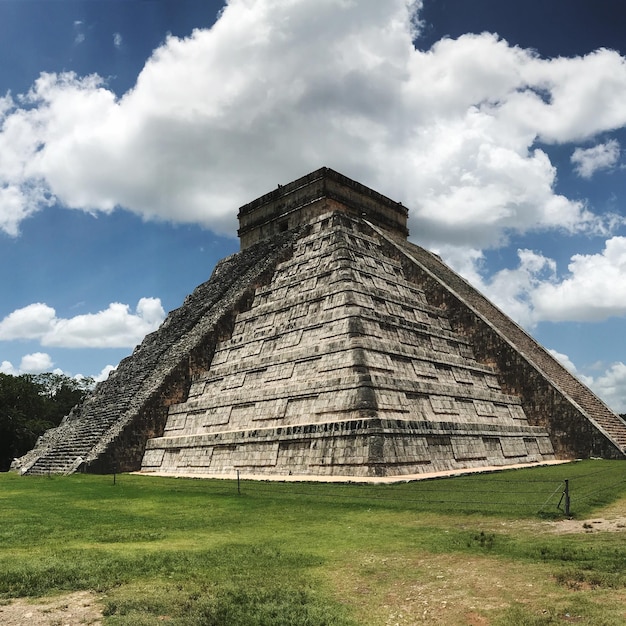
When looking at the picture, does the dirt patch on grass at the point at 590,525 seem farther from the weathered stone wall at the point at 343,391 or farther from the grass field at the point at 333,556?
the weathered stone wall at the point at 343,391

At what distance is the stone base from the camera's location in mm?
13945

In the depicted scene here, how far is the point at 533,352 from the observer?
80.8 feet

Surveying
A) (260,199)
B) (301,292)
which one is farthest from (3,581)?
(260,199)

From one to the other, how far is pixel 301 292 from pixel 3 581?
52.9ft

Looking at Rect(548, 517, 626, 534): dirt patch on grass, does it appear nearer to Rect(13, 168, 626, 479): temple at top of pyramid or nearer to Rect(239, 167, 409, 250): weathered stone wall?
Rect(13, 168, 626, 479): temple at top of pyramid

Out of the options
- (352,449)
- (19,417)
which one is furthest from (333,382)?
(19,417)

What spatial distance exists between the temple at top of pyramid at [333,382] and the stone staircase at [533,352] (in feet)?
Result: 0.47

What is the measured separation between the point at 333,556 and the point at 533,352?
20.2 metres

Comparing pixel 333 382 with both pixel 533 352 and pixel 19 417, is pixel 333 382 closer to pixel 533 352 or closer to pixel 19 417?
pixel 533 352

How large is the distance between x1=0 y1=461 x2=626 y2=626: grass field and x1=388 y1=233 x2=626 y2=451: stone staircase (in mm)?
10224

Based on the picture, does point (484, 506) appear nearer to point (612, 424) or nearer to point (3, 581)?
point (3, 581)

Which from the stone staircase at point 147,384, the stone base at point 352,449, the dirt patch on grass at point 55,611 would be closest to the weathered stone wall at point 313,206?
the stone staircase at point 147,384

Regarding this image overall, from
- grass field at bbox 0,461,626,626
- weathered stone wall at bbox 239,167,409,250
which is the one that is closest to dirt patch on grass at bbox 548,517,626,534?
grass field at bbox 0,461,626,626

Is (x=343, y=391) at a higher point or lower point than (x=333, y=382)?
lower
